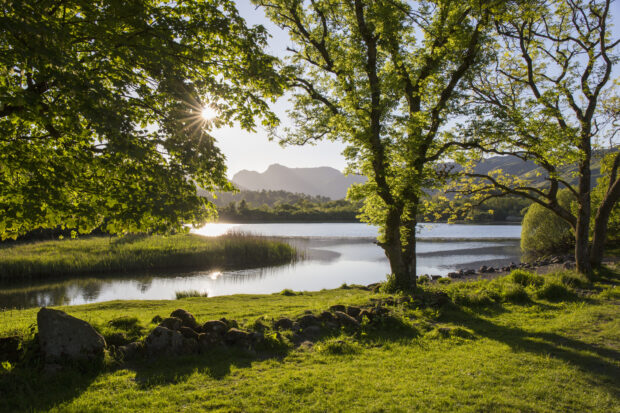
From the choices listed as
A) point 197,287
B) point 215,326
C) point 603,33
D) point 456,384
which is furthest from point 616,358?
point 197,287

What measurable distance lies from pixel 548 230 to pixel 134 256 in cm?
3187

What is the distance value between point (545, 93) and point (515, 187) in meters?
3.68

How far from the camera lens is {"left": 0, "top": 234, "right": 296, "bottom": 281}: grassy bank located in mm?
22719

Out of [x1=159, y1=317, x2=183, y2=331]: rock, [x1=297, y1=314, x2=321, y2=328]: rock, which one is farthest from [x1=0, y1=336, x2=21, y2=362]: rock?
[x1=297, y1=314, x2=321, y2=328]: rock

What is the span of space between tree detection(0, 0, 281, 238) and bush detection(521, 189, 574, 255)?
2889 centimetres

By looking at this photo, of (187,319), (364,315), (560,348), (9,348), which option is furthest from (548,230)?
(9,348)

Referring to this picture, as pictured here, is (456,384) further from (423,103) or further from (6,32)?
(423,103)

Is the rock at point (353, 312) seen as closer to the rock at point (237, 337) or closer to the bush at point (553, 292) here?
the rock at point (237, 337)

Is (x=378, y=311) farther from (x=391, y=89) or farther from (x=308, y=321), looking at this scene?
(x=391, y=89)

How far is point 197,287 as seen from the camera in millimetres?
21125

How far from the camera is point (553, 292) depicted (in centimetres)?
1227

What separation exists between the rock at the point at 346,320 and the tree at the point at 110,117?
13.1 ft

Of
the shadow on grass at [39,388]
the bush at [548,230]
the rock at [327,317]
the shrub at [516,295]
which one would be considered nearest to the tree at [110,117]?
the shadow on grass at [39,388]

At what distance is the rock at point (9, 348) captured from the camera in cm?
598
